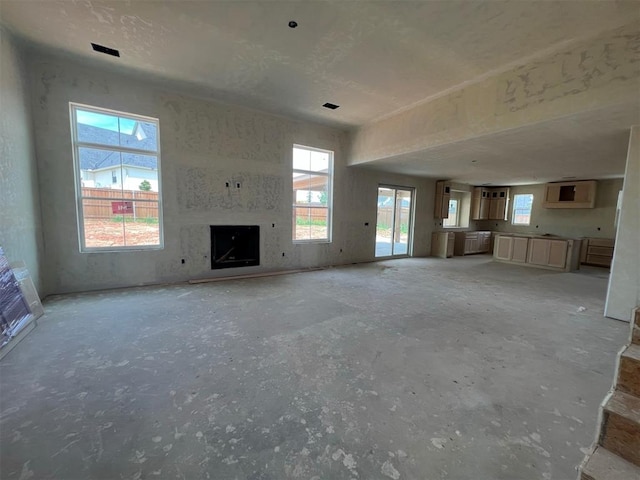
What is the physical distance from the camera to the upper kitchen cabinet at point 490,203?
9906mm

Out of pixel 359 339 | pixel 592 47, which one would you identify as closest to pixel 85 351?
pixel 359 339

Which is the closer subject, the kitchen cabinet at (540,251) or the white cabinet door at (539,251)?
the kitchen cabinet at (540,251)

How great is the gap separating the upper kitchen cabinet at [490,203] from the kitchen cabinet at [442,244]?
2145 mm

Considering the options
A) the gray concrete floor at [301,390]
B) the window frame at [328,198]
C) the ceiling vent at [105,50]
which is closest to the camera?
the gray concrete floor at [301,390]

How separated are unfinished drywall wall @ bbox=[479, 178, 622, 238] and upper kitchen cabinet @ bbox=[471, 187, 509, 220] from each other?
0.87 feet

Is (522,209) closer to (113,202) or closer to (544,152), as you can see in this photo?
(544,152)

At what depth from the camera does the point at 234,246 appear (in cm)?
541

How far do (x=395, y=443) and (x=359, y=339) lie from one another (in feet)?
4.19

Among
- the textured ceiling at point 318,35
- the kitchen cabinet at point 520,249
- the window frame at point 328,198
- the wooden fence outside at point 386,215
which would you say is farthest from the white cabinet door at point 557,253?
the window frame at point 328,198

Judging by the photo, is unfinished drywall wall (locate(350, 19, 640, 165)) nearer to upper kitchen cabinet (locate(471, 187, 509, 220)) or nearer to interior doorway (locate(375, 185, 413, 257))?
interior doorway (locate(375, 185, 413, 257))

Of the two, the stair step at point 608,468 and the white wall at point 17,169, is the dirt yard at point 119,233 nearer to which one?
the white wall at point 17,169

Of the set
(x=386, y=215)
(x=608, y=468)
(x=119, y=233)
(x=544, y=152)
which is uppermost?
(x=544, y=152)

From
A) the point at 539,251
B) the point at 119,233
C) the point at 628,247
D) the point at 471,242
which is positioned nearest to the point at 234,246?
the point at 119,233

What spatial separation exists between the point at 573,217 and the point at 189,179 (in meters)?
11.2
